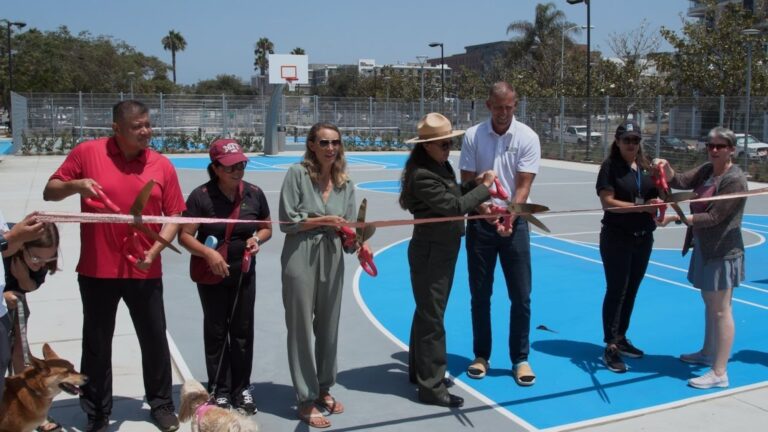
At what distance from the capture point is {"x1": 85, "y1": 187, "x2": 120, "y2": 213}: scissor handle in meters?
3.93

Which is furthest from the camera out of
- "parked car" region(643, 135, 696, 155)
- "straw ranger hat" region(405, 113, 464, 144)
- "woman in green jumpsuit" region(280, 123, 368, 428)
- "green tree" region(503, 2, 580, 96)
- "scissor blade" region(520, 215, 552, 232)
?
"green tree" region(503, 2, 580, 96)

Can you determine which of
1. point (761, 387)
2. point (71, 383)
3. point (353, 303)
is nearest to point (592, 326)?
point (761, 387)

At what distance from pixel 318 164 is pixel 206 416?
5.98ft

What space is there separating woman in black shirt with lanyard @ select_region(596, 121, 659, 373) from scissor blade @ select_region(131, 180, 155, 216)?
10.8 feet

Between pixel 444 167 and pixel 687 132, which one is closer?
pixel 444 167

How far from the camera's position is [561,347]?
6277mm

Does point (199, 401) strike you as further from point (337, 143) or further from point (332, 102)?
point (332, 102)

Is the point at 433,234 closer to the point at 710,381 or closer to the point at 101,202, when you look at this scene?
the point at 101,202

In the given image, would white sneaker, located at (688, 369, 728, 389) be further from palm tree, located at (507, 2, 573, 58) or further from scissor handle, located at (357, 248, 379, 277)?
palm tree, located at (507, 2, 573, 58)

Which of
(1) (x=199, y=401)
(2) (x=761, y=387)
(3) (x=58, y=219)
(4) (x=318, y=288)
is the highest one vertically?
(3) (x=58, y=219)

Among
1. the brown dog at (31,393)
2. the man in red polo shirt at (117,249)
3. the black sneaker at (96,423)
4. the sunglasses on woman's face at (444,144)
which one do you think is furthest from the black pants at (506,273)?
the brown dog at (31,393)

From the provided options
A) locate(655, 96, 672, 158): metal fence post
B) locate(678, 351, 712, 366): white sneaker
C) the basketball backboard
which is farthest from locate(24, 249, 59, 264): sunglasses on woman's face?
the basketball backboard

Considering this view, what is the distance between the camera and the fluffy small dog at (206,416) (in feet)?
10.7

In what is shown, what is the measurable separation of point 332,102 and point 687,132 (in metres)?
19.5
